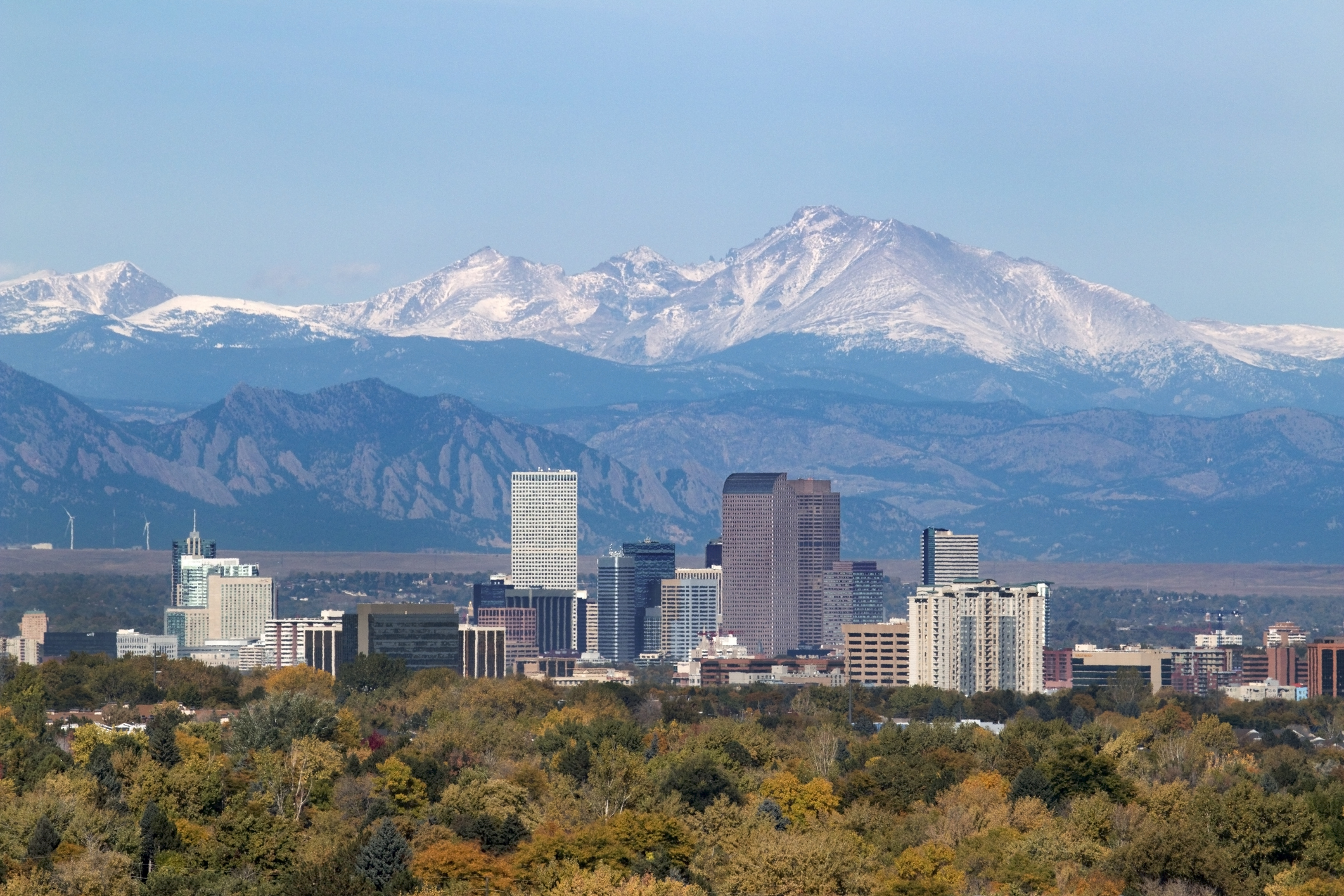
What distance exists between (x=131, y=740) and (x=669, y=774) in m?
28.0

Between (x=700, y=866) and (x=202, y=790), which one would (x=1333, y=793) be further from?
(x=202, y=790)

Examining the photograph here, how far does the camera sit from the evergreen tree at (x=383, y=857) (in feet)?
330

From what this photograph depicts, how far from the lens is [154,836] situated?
107375 mm

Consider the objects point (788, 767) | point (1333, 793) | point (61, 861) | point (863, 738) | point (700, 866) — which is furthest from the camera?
point (863, 738)

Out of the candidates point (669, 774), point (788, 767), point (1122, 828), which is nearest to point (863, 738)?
point (788, 767)

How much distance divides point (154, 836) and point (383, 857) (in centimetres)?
1124

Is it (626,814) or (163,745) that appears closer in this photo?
(626,814)

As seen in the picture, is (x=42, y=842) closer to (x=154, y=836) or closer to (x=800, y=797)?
(x=154, y=836)

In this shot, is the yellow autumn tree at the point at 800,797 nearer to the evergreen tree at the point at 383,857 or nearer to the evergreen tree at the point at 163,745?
the evergreen tree at the point at 383,857

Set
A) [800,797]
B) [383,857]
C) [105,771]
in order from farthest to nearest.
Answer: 1. [800,797]
2. [105,771]
3. [383,857]

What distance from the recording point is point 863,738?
7456 inches

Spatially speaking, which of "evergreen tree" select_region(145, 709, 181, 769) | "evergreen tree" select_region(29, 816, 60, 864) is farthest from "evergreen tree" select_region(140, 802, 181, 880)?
"evergreen tree" select_region(145, 709, 181, 769)

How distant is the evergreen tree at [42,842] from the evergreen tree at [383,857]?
11.6m

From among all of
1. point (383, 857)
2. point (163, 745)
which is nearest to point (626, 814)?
point (383, 857)
